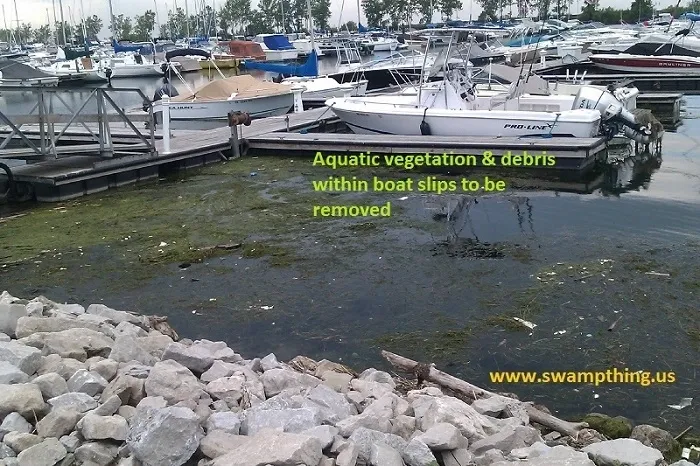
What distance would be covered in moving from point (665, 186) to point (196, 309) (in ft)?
31.9

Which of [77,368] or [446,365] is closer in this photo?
[77,368]

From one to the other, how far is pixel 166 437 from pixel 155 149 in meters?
11.7

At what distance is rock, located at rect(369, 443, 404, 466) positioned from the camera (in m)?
3.79

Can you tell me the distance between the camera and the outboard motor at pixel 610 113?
15.5 meters

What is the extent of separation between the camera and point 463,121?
15930 millimetres

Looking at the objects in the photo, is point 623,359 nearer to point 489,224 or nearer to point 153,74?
point 489,224

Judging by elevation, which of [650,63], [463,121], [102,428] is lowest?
[102,428]

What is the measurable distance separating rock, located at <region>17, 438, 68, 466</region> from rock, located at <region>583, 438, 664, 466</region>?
3186 mm

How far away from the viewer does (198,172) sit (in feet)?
49.4

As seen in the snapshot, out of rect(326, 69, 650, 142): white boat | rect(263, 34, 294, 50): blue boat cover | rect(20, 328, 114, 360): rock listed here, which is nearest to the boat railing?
rect(326, 69, 650, 142): white boat

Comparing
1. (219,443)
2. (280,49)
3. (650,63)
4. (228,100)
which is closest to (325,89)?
(228,100)

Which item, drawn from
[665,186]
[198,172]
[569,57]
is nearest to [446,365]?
[665,186]

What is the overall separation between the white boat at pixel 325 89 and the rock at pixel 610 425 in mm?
20120

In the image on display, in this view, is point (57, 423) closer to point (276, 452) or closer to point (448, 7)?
point (276, 452)
